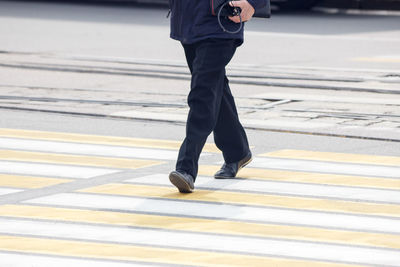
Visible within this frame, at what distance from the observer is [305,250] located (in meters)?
5.85

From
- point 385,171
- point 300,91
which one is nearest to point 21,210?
point 385,171

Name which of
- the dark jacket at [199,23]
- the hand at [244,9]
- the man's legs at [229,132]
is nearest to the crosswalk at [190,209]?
the man's legs at [229,132]

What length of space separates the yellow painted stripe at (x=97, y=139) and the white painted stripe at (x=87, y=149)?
0.54 feet

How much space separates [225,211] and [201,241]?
75cm

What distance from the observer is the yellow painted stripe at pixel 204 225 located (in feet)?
20.0

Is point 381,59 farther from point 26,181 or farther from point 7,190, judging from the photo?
point 7,190

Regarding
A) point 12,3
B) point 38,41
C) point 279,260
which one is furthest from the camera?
point 12,3

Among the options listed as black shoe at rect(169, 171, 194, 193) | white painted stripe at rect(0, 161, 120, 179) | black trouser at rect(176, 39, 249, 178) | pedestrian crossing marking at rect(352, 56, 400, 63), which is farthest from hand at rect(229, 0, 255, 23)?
pedestrian crossing marking at rect(352, 56, 400, 63)

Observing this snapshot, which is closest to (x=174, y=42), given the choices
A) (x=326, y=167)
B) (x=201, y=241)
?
(x=326, y=167)

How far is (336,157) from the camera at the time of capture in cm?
868

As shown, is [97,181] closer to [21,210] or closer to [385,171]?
[21,210]

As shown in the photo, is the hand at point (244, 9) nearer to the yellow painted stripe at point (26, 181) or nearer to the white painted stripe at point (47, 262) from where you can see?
the yellow painted stripe at point (26, 181)

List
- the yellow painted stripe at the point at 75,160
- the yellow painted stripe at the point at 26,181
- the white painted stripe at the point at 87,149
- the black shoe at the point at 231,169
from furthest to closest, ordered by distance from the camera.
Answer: the white painted stripe at the point at 87,149, the yellow painted stripe at the point at 75,160, the black shoe at the point at 231,169, the yellow painted stripe at the point at 26,181

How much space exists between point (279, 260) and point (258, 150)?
3341 millimetres
